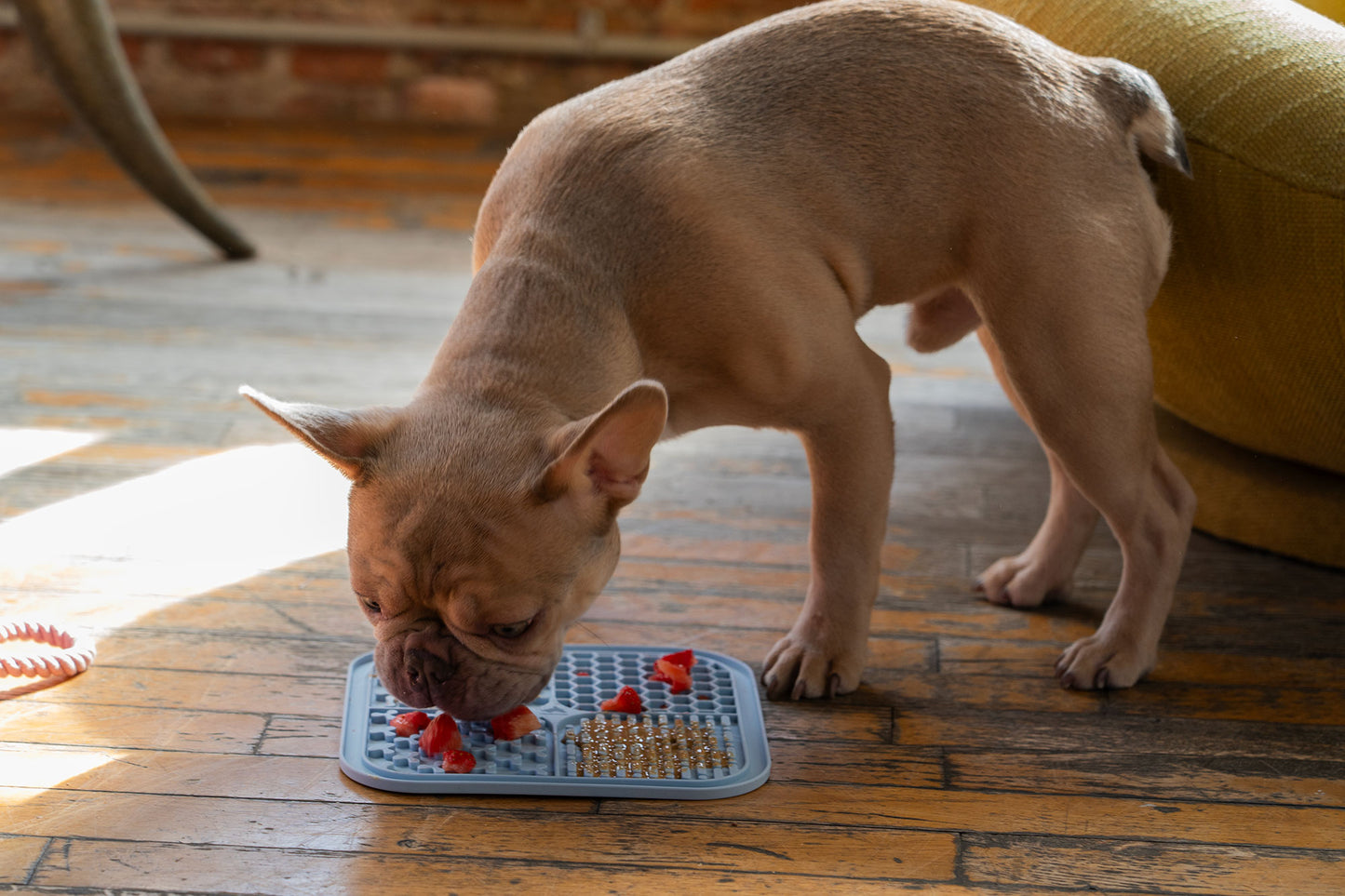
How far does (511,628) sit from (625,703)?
1.48ft

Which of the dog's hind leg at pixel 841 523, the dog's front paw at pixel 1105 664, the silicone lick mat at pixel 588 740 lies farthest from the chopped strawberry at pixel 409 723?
the dog's front paw at pixel 1105 664

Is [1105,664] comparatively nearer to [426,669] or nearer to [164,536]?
[426,669]

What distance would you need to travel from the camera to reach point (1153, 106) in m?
2.42

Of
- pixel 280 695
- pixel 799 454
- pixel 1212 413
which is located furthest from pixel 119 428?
pixel 1212 413

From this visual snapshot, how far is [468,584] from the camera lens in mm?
1967

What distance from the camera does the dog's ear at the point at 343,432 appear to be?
1.94 meters

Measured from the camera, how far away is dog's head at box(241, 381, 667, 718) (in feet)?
6.39

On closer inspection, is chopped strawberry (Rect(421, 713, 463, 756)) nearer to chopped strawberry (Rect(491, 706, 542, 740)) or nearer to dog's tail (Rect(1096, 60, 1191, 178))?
chopped strawberry (Rect(491, 706, 542, 740))

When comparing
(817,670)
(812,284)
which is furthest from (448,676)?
(812,284)

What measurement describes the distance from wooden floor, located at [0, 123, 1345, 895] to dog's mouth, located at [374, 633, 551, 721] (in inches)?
8.0

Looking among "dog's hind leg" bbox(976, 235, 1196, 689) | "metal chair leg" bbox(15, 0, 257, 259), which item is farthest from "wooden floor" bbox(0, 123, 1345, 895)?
"metal chair leg" bbox(15, 0, 257, 259)

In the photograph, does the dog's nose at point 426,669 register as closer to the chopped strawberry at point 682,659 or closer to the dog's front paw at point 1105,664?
the chopped strawberry at point 682,659

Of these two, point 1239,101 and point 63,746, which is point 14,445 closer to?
point 63,746

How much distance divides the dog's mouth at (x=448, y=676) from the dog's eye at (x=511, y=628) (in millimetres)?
48
